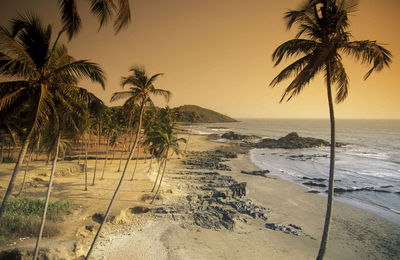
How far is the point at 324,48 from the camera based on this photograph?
7109 millimetres

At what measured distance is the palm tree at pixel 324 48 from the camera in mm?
7055

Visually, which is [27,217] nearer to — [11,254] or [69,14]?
[11,254]

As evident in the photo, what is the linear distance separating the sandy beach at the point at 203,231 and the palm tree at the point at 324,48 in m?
6.96

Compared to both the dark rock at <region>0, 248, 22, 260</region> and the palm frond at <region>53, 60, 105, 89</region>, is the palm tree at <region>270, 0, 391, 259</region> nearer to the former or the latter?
the palm frond at <region>53, 60, 105, 89</region>

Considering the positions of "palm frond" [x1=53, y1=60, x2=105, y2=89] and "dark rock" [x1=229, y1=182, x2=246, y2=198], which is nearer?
"palm frond" [x1=53, y1=60, x2=105, y2=89]

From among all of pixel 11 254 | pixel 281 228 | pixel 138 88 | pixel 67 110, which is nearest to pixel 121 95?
pixel 138 88

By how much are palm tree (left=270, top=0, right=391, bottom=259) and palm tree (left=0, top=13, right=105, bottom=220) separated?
7.44 meters

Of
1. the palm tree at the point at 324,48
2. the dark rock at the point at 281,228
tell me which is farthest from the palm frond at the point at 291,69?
the dark rock at the point at 281,228

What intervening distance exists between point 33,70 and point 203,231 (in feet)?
46.4

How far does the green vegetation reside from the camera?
10.5 m

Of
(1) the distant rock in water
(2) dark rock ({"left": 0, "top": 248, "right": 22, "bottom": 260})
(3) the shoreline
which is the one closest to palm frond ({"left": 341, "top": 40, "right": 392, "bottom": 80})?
(3) the shoreline

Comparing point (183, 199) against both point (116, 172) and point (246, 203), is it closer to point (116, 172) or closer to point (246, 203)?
point (246, 203)

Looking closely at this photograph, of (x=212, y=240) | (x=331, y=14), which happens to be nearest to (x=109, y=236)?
Answer: (x=212, y=240)

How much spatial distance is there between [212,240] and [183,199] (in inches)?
277
